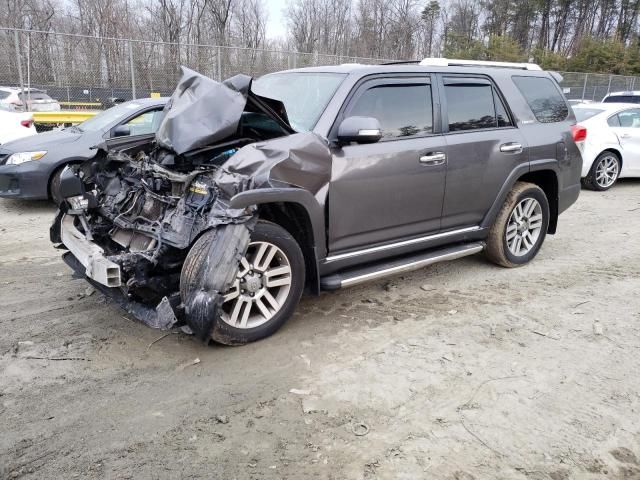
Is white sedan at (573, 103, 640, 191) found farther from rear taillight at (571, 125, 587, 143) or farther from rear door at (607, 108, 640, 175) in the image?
rear taillight at (571, 125, 587, 143)

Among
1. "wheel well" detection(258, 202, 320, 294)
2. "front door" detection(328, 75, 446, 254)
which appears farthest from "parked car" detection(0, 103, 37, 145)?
"front door" detection(328, 75, 446, 254)

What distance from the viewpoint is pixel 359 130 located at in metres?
3.84

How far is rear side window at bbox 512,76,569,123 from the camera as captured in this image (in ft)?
18.0

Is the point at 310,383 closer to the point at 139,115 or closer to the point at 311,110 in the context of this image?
the point at 311,110

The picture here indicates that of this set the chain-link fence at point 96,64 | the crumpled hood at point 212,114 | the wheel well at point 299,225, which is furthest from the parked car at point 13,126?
the wheel well at point 299,225

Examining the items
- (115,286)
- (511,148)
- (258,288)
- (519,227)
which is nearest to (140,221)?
(115,286)

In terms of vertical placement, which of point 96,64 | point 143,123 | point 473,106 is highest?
point 96,64

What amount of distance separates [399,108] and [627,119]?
8.10 metres

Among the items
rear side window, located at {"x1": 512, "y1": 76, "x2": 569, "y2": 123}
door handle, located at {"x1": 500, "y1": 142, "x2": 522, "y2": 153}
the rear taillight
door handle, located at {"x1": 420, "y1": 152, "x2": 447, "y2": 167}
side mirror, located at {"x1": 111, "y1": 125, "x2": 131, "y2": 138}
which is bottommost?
side mirror, located at {"x1": 111, "y1": 125, "x2": 131, "y2": 138}

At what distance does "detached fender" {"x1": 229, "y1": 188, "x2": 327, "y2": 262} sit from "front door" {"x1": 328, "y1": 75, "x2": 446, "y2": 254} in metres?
0.11

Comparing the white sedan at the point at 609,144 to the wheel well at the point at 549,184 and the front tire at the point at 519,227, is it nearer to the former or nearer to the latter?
the wheel well at the point at 549,184

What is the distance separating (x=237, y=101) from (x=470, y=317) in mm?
2498

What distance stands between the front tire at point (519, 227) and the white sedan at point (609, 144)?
5.09 metres

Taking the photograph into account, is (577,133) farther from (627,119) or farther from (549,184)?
(627,119)
